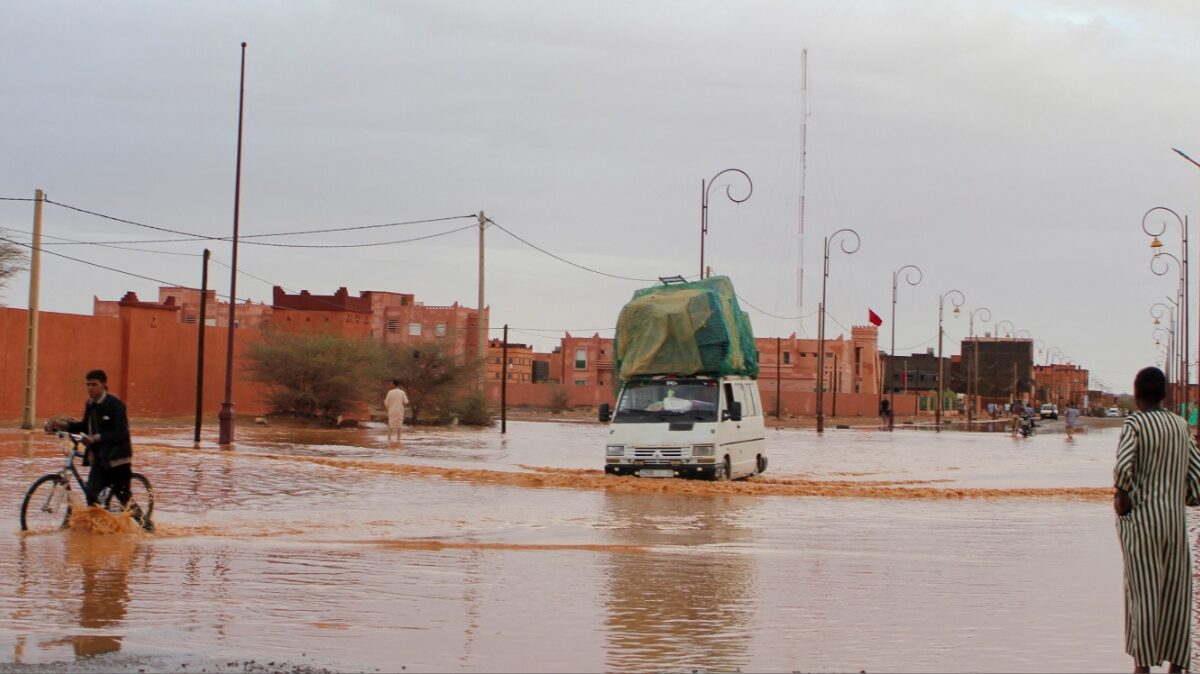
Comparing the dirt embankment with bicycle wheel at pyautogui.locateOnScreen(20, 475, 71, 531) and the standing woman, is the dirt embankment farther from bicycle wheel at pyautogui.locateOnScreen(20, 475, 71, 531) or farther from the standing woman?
the standing woman

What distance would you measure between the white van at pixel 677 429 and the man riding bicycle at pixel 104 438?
1142 centimetres

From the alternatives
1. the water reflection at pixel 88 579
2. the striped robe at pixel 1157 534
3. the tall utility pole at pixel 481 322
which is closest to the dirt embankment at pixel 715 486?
the water reflection at pixel 88 579

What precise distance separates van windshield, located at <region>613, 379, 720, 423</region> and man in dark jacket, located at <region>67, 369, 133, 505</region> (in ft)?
38.7

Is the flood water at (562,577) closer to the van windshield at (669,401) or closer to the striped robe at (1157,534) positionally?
the striped robe at (1157,534)

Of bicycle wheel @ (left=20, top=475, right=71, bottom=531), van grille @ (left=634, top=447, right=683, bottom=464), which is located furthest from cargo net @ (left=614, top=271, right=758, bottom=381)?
bicycle wheel @ (left=20, top=475, right=71, bottom=531)

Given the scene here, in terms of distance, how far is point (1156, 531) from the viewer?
796 cm

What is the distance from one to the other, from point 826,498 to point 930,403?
13161 cm

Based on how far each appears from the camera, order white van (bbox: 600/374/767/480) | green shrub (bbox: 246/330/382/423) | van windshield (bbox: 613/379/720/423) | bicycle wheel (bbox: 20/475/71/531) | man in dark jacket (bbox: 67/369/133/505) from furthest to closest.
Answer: green shrub (bbox: 246/330/382/423), van windshield (bbox: 613/379/720/423), white van (bbox: 600/374/767/480), bicycle wheel (bbox: 20/475/71/531), man in dark jacket (bbox: 67/369/133/505)

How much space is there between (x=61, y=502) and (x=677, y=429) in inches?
465

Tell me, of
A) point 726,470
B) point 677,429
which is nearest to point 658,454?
point 677,429

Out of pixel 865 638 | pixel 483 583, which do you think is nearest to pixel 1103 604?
pixel 865 638

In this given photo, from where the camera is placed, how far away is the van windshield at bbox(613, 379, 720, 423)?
24.5m

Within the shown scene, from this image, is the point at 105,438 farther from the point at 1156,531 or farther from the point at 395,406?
the point at 395,406

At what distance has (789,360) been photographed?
443 feet
